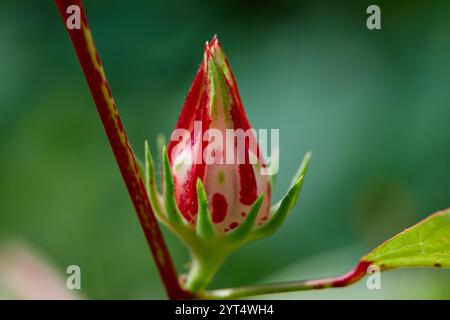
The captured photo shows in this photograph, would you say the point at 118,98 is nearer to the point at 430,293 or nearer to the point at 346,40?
the point at 346,40

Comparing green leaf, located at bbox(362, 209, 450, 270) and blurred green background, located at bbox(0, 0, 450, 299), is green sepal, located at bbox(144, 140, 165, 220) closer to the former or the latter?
green leaf, located at bbox(362, 209, 450, 270)

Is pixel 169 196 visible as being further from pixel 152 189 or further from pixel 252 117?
pixel 252 117

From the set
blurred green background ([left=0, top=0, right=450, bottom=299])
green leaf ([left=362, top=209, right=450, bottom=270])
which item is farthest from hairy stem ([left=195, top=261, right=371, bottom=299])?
blurred green background ([left=0, top=0, right=450, bottom=299])

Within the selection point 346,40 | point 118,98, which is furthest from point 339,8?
point 118,98

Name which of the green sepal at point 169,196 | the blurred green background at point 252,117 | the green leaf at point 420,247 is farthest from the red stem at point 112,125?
the blurred green background at point 252,117

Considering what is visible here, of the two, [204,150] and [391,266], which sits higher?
[204,150]

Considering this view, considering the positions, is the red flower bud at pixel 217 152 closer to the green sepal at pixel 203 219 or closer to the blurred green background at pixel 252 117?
the green sepal at pixel 203 219

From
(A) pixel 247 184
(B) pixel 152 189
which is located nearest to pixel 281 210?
(A) pixel 247 184
